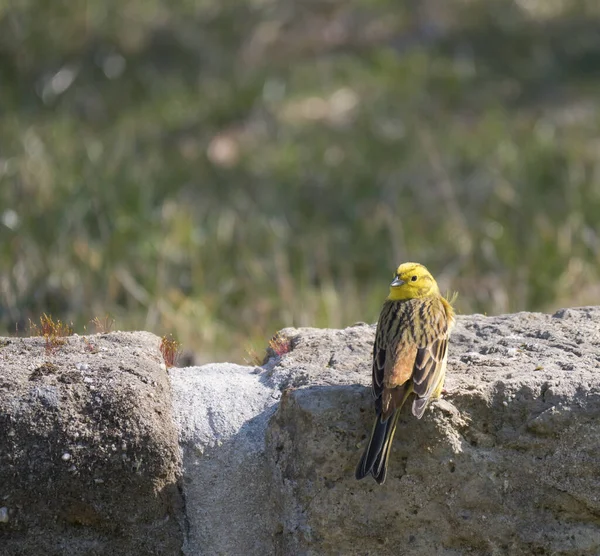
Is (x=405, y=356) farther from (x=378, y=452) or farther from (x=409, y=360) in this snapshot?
(x=378, y=452)

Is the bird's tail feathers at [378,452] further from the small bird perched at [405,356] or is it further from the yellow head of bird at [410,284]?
the yellow head of bird at [410,284]

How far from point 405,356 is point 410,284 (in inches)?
20.9

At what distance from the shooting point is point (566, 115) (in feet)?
29.1

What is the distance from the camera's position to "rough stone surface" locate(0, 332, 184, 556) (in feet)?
9.66

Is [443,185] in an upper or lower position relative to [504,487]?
upper

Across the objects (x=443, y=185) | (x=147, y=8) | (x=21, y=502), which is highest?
(x=147, y=8)

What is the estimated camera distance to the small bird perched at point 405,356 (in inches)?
112

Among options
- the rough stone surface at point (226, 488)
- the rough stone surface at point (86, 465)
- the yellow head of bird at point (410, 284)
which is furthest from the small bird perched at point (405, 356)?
the rough stone surface at point (86, 465)

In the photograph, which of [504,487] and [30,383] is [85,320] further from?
[504,487]

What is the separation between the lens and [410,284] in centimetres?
358

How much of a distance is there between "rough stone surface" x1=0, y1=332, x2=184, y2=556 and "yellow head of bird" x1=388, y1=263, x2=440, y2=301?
2.99 feet

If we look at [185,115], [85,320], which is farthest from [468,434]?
[185,115]

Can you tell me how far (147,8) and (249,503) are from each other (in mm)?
7623

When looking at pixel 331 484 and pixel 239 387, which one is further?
pixel 239 387
